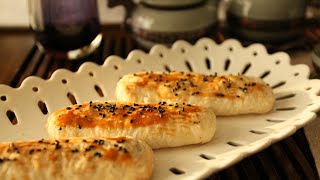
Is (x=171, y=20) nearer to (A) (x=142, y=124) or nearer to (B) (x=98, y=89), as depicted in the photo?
(B) (x=98, y=89)

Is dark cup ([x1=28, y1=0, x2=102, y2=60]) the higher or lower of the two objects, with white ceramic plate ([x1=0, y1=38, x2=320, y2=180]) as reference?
higher

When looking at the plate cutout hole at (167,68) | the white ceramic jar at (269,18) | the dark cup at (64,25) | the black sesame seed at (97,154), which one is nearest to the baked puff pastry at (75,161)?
the black sesame seed at (97,154)

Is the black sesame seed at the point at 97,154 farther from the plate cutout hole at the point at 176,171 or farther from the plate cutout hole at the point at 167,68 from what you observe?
the plate cutout hole at the point at 167,68

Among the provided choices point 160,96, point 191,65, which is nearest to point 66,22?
point 191,65

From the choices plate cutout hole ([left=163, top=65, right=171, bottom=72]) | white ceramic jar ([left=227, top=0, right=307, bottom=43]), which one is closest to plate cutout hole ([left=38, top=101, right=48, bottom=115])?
plate cutout hole ([left=163, top=65, right=171, bottom=72])

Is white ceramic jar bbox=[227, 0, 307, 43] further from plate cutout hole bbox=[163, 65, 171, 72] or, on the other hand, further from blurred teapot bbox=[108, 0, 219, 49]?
plate cutout hole bbox=[163, 65, 171, 72]

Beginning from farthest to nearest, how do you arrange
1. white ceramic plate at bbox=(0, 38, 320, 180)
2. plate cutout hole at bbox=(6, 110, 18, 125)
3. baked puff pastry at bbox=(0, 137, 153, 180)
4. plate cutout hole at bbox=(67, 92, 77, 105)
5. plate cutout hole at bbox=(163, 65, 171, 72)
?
plate cutout hole at bbox=(163, 65, 171, 72) → plate cutout hole at bbox=(67, 92, 77, 105) → plate cutout hole at bbox=(6, 110, 18, 125) → white ceramic plate at bbox=(0, 38, 320, 180) → baked puff pastry at bbox=(0, 137, 153, 180)

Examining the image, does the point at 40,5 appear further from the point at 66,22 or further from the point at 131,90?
the point at 131,90
